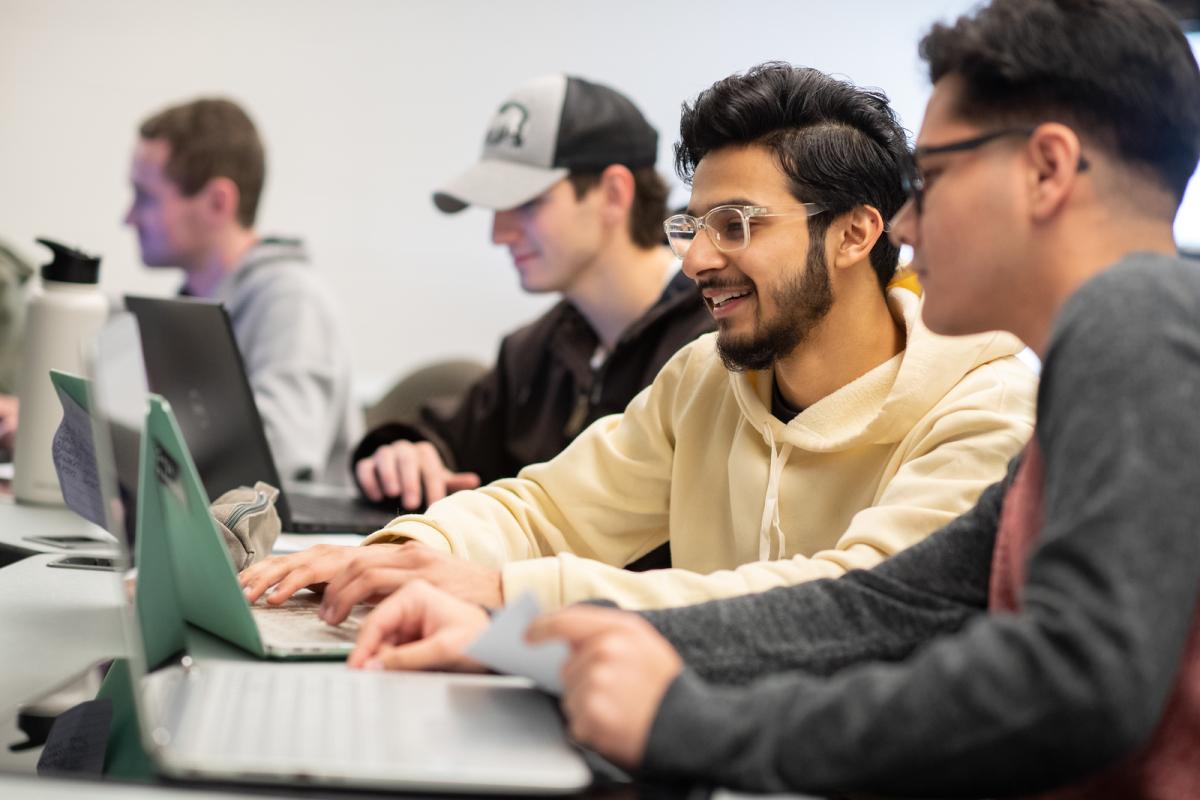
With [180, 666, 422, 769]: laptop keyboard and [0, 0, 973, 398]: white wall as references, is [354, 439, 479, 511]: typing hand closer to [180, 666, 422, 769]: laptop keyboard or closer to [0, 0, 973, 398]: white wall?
[180, 666, 422, 769]: laptop keyboard

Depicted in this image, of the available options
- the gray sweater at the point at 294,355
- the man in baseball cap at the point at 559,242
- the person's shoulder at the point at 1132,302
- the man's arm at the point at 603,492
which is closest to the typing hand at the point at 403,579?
the man's arm at the point at 603,492

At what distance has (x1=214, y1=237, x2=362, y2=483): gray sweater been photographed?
2.73 m

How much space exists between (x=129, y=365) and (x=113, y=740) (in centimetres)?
25

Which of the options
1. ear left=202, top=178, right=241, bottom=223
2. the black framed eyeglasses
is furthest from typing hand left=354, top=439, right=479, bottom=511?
ear left=202, top=178, right=241, bottom=223

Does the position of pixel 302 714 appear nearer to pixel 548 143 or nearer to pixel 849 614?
pixel 849 614

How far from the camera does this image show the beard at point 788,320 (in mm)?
1425

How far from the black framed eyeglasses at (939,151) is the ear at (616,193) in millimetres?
1603

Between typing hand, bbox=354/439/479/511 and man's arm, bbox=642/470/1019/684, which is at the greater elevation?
man's arm, bbox=642/470/1019/684

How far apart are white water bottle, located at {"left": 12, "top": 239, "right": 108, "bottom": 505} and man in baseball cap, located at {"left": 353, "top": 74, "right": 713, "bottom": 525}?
815 mm

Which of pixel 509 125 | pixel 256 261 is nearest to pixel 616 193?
pixel 509 125

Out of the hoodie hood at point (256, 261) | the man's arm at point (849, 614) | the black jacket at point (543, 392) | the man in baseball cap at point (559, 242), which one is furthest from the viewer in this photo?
the hoodie hood at point (256, 261)

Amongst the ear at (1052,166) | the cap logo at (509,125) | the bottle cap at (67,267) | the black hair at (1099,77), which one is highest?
the black hair at (1099,77)

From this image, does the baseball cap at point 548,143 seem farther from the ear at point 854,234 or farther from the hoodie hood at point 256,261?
the ear at point 854,234

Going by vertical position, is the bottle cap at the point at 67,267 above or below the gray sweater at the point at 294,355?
above
